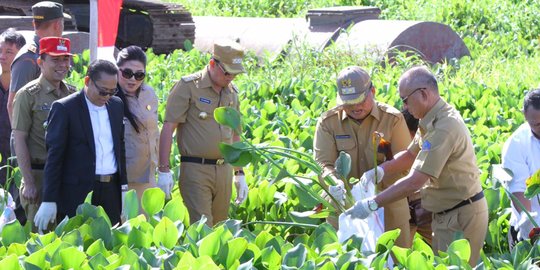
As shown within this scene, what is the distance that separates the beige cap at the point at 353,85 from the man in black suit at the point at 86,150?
4.27 feet

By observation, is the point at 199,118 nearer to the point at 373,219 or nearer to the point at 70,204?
the point at 70,204

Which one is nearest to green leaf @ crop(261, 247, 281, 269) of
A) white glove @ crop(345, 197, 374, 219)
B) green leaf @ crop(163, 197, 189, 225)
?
green leaf @ crop(163, 197, 189, 225)

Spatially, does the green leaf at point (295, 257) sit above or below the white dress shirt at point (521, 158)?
above

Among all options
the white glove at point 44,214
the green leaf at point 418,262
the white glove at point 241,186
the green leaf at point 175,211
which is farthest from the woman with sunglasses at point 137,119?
the green leaf at point 418,262

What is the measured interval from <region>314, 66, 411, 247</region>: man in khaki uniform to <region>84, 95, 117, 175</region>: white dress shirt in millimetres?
1241

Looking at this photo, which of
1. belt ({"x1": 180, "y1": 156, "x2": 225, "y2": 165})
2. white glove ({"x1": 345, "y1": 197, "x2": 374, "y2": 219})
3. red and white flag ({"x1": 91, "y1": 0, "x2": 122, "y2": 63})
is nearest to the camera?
white glove ({"x1": 345, "y1": 197, "x2": 374, "y2": 219})

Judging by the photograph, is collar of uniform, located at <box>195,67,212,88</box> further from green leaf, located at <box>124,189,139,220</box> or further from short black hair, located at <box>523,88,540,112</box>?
short black hair, located at <box>523,88,540,112</box>

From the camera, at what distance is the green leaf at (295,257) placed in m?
4.69

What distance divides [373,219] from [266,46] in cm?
1066

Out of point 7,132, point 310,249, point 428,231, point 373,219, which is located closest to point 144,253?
point 310,249

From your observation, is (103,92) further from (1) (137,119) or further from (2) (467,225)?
(2) (467,225)

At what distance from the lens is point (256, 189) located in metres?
7.58

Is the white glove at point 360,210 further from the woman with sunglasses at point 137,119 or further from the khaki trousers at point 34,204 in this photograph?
the khaki trousers at point 34,204

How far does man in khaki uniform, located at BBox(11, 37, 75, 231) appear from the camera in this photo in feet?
22.3
